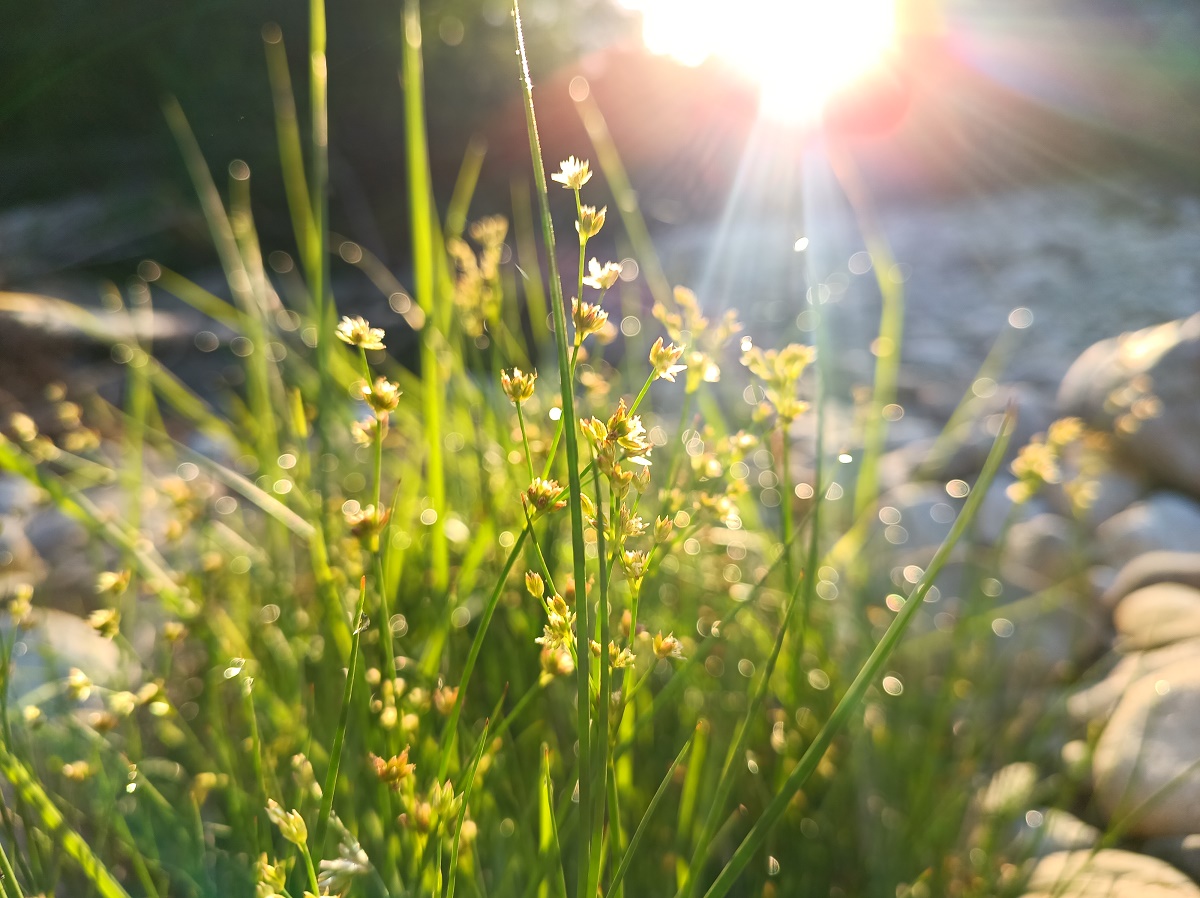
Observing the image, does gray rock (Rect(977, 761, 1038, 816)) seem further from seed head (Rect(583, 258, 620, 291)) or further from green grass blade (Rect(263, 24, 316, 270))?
green grass blade (Rect(263, 24, 316, 270))

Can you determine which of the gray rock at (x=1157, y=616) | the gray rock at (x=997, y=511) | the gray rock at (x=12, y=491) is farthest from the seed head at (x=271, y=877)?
the gray rock at (x=12, y=491)

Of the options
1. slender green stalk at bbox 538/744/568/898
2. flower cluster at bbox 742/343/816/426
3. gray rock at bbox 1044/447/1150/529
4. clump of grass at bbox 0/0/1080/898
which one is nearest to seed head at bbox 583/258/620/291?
clump of grass at bbox 0/0/1080/898

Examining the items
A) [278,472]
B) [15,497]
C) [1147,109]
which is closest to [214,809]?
[278,472]

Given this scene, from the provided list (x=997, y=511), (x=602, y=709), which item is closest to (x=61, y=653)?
(x=602, y=709)

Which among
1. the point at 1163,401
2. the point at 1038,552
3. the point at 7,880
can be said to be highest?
the point at 1163,401

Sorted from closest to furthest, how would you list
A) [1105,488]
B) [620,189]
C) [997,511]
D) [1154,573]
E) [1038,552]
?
1. [620,189]
2. [1154,573]
3. [1038,552]
4. [997,511]
5. [1105,488]

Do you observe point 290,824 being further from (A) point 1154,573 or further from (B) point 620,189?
(A) point 1154,573
